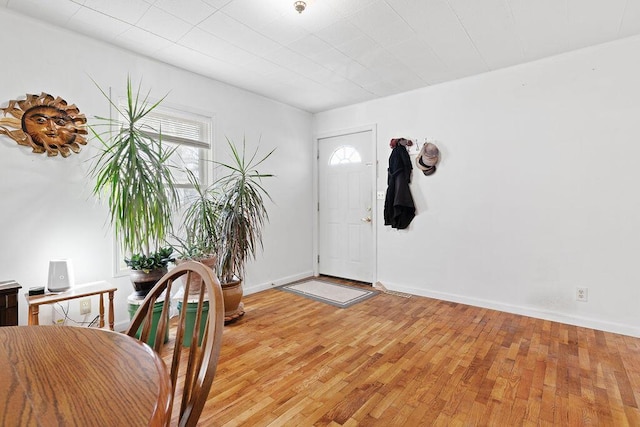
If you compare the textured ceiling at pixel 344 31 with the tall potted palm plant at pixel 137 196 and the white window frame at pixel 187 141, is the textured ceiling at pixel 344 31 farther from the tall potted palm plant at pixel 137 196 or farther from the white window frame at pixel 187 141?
the tall potted palm plant at pixel 137 196

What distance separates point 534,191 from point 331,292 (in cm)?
241

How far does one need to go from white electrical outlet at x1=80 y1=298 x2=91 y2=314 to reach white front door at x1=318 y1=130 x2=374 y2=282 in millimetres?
2871

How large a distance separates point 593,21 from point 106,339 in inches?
138

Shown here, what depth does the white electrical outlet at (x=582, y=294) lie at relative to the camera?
110 inches

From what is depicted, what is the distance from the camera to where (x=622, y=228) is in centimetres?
265

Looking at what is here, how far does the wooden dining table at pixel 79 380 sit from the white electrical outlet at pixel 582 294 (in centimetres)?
344

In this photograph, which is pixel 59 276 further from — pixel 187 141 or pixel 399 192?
pixel 399 192

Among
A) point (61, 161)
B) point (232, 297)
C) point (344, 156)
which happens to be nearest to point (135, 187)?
point (61, 161)

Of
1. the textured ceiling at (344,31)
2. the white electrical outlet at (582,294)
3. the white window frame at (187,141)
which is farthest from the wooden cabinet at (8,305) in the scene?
the white electrical outlet at (582,294)

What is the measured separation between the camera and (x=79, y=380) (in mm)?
647

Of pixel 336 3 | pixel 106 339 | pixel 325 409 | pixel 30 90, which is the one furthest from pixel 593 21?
pixel 30 90

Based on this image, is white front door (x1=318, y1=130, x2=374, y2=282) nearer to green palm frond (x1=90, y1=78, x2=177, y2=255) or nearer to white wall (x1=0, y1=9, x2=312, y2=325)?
white wall (x1=0, y1=9, x2=312, y2=325)

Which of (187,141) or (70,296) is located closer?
(70,296)

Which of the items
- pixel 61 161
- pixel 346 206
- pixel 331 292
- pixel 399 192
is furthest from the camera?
pixel 346 206
